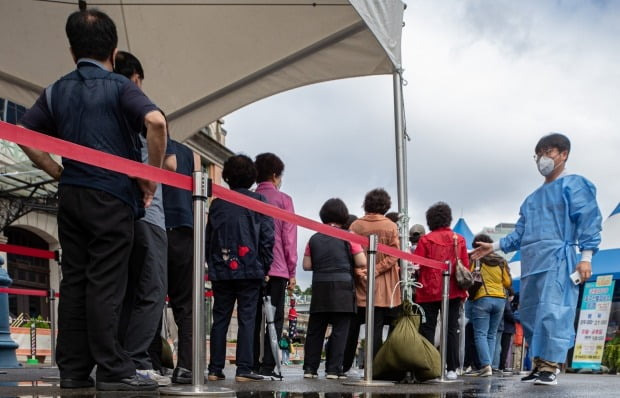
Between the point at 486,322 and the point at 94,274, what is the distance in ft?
19.4

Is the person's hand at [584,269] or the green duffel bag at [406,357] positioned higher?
the person's hand at [584,269]

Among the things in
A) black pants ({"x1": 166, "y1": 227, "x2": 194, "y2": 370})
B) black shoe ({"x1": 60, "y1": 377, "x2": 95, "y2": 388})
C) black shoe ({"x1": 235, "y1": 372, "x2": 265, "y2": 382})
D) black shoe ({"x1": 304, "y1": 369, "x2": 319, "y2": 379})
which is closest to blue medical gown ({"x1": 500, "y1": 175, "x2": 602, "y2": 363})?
black shoe ({"x1": 304, "y1": 369, "x2": 319, "y2": 379})

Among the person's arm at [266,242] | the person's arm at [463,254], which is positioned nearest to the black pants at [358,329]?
the person's arm at [463,254]

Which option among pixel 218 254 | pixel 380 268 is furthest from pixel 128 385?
pixel 380 268

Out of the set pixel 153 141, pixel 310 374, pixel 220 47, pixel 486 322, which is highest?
pixel 220 47

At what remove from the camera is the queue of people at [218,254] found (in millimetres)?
3711

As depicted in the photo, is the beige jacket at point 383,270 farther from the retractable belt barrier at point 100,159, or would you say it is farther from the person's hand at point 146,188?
the person's hand at point 146,188

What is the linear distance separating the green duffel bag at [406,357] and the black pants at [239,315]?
3.54ft

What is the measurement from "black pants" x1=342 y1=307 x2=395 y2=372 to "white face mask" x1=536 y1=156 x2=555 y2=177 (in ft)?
6.01

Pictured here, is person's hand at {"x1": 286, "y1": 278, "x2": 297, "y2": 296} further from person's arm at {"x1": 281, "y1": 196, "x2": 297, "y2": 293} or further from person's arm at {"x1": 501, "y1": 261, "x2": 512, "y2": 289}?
person's arm at {"x1": 501, "y1": 261, "x2": 512, "y2": 289}

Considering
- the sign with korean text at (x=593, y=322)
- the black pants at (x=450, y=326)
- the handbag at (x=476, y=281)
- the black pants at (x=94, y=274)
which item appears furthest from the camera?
the sign with korean text at (x=593, y=322)

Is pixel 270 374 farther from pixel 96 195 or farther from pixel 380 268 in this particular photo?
pixel 96 195

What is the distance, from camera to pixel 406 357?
232 inches

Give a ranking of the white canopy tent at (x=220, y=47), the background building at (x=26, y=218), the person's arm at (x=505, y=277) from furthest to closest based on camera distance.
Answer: the background building at (x=26, y=218), the person's arm at (x=505, y=277), the white canopy tent at (x=220, y=47)
